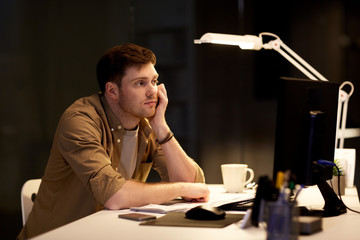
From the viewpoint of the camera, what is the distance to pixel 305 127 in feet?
6.08

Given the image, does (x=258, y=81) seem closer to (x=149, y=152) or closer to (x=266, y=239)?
(x=149, y=152)

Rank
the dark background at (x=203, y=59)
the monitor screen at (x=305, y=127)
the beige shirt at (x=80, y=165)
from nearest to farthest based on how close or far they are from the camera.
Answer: the monitor screen at (x=305, y=127)
the beige shirt at (x=80, y=165)
the dark background at (x=203, y=59)

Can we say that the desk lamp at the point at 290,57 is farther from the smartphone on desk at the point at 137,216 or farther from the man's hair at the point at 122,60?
the smartphone on desk at the point at 137,216

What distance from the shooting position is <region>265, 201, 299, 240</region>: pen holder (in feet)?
4.64

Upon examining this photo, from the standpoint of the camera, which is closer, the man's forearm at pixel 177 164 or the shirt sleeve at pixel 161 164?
the man's forearm at pixel 177 164

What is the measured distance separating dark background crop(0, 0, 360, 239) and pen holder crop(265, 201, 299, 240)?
2.61m

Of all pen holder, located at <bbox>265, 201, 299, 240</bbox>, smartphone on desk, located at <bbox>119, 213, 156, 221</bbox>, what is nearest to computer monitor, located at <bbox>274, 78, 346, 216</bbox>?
pen holder, located at <bbox>265, 201, 299, 240</bbox>

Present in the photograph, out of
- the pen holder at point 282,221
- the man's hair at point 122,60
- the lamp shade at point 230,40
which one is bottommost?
the pen holder at point 282,221

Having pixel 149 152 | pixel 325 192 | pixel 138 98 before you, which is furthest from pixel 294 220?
pixel 149 152

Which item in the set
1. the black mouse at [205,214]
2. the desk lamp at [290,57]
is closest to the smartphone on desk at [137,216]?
the black mouse at [205,214]

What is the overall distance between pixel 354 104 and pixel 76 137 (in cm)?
237

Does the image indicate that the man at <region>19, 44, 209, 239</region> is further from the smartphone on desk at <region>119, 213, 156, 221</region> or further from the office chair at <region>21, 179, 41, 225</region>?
the smartphone on desk at <region>119, 213, 156, 221</region>

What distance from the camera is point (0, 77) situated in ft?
12.0

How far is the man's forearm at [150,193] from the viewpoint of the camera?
207cm
